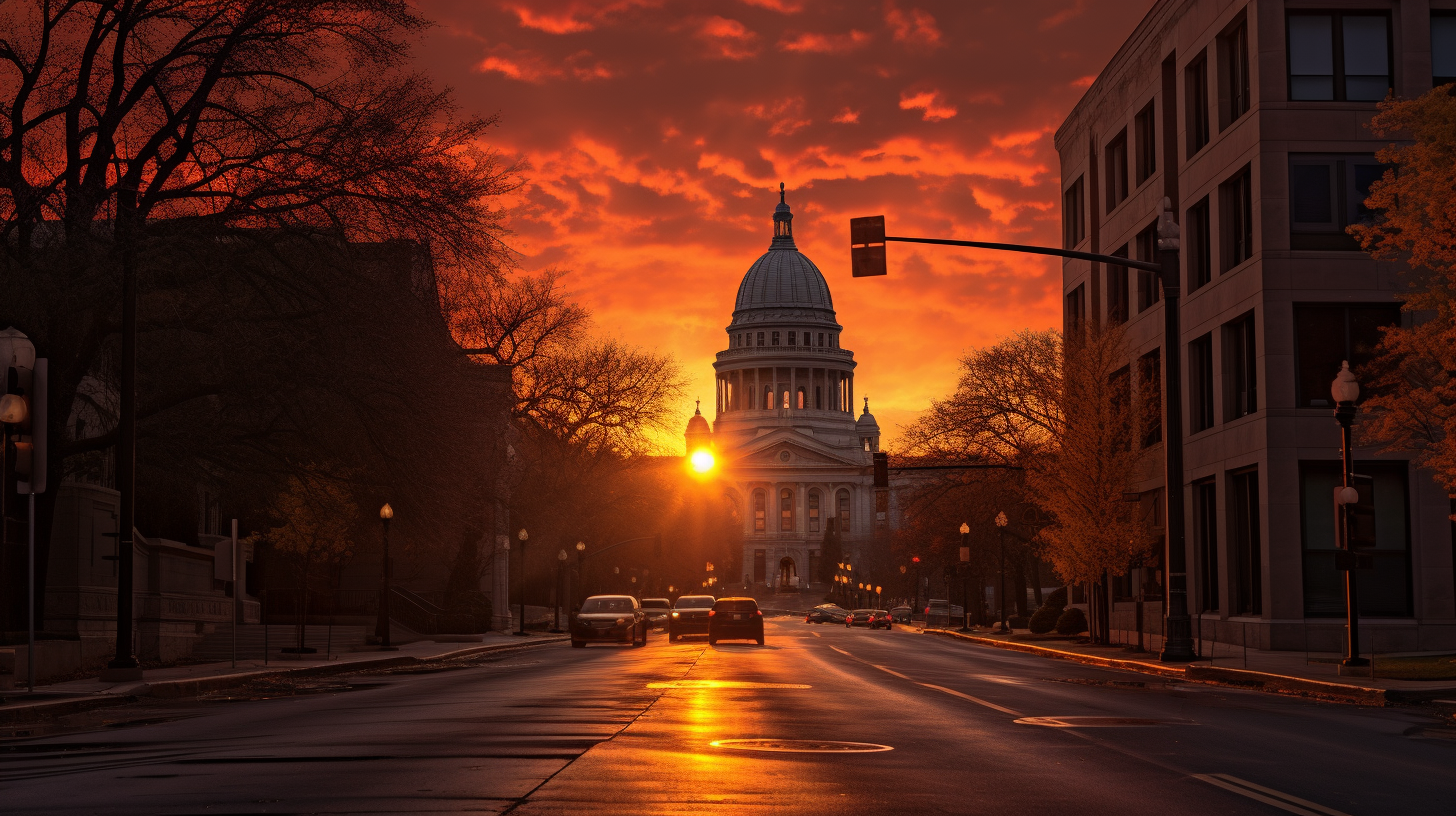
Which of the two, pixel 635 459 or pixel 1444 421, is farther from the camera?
pixel 635 459

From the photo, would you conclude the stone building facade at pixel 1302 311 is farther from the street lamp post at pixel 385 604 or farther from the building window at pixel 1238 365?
the street lamp post at pixel 385 604

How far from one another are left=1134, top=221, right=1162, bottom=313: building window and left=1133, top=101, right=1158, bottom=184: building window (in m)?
1.81

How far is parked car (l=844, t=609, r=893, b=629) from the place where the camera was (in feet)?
296

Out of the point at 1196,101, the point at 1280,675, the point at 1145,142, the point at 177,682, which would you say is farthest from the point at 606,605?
the point at 1280,675

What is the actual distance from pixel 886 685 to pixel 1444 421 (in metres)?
10.3

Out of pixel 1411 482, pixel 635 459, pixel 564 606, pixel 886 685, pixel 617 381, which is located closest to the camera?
pixel 886 685

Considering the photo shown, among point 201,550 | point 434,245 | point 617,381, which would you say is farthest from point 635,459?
point 434,245

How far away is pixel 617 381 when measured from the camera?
6241cm

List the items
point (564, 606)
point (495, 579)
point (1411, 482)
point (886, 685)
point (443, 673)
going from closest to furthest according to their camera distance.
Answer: point (886, 685), point (443, 673), point (1411, 482), point (495, 579), point (564, 606)

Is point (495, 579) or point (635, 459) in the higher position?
point (635, 459)

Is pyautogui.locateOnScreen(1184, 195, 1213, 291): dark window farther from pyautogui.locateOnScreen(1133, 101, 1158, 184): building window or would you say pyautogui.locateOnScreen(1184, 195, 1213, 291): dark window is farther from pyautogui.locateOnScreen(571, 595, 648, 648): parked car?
pyautogui.locateOnScreen(571, 595, 648, 648): parked car

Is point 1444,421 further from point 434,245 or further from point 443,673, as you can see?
point 443,673

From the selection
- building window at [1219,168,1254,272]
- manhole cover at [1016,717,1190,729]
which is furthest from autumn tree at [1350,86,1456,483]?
manhole cover at [1016,717,1190,729]

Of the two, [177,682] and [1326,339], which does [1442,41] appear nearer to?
[1326,339]
